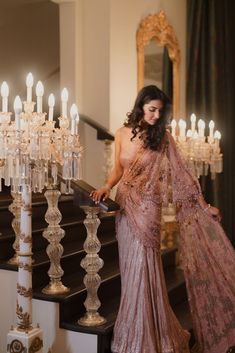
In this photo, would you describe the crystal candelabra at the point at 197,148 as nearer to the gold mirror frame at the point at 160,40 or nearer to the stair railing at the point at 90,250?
the gold mirror frame at the point at 160,40

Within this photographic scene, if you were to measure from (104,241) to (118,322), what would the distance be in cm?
107

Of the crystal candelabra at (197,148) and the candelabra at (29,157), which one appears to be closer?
the candelabra at (29,157)

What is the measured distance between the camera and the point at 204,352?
3.12 m

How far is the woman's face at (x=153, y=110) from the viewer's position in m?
2.83

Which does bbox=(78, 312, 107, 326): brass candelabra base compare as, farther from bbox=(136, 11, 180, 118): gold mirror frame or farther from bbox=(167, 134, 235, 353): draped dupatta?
bbox=(136, 11, 180, 118): gold mirror frame

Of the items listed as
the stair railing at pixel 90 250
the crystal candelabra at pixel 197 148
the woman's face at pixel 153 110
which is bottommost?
the stair railing at pixel 90 250

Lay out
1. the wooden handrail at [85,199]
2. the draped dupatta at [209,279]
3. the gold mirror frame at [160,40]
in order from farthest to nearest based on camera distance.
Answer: the gold mirror frame at [160,40] → the draped dupatta at [209,279] → the wooden handrail at [85,199]

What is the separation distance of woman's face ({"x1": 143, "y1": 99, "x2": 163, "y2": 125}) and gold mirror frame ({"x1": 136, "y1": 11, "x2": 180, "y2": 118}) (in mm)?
2257

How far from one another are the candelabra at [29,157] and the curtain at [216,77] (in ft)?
11.3

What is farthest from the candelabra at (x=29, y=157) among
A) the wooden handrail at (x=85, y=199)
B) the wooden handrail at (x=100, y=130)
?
the wooden handrail at (x=100, y=130)

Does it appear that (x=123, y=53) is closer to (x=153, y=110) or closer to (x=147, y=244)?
(x=153, y=110)

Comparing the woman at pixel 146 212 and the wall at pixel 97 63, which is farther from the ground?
the wall at pixel 97 63

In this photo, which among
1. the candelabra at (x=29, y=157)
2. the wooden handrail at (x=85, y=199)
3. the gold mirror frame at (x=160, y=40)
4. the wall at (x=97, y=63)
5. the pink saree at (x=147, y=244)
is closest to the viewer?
the candelabra at (x=29, y=157)

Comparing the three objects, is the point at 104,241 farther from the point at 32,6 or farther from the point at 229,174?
the point at 32,6
